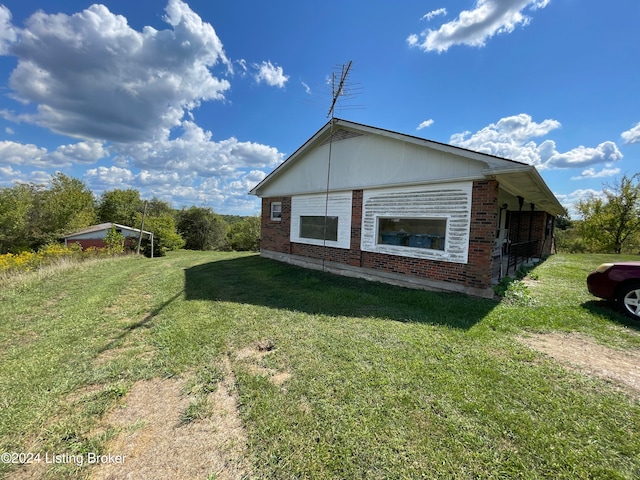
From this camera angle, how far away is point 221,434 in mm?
2232

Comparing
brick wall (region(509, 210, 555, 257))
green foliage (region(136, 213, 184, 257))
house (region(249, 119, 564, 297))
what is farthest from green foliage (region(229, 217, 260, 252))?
brick wall (region(509, 210, 555, 257))

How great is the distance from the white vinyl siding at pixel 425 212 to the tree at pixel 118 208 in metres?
43.6

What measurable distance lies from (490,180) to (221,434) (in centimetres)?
630

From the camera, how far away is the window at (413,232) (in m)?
6.55

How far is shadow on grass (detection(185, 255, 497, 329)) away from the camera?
16.3 ft

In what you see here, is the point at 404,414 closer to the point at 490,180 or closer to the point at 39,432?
the point at 39,432

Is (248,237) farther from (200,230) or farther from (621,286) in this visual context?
(621,286)

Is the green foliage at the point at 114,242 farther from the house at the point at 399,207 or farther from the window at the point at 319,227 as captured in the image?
the window at the point at 319,227

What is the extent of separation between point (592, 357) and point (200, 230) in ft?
148

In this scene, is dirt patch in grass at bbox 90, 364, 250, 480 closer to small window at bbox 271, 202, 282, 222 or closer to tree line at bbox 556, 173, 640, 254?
small window at bbox 271, 202, 282, 222

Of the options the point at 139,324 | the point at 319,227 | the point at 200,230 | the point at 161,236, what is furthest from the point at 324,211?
the point at 200,230

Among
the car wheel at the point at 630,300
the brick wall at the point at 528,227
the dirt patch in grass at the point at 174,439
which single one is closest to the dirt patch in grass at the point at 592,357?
the car wheel at the point at 630,300

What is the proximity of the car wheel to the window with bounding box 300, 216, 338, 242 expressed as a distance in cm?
641

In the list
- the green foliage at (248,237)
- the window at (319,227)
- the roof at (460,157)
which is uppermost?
the roof at (460,157)
